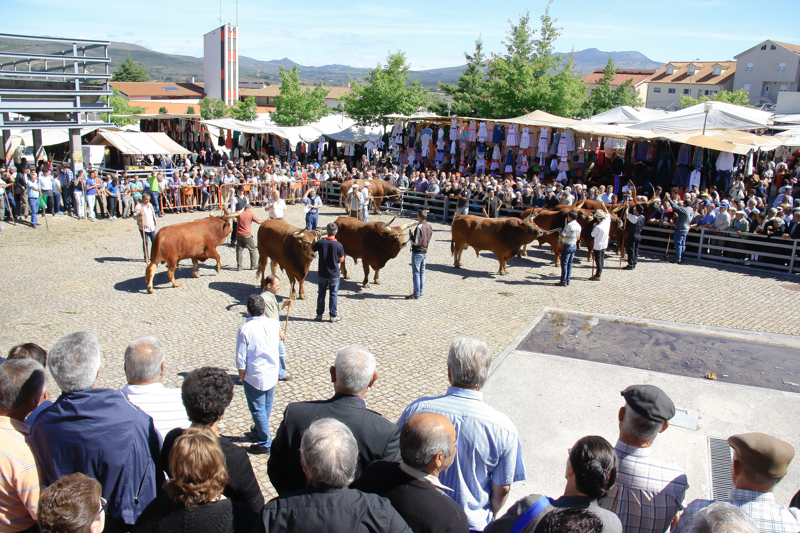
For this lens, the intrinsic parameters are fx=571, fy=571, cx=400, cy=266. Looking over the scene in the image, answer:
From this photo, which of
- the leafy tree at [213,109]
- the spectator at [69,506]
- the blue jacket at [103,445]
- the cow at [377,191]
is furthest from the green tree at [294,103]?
the spectator at [69,506]

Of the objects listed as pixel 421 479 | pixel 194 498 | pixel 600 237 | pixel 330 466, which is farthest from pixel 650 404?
pixel 600 237

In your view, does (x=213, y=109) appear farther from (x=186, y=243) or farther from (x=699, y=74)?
(x=699, y=74)

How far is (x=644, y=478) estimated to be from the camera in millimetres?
3361

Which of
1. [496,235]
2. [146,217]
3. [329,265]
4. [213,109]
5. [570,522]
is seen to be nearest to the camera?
[570,522]

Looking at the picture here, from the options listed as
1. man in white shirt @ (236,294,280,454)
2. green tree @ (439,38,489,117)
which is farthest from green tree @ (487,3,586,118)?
man in white shirt @ (236,294,280,454)

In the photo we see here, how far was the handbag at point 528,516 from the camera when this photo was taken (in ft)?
9.05

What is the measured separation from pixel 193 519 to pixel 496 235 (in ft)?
39.0

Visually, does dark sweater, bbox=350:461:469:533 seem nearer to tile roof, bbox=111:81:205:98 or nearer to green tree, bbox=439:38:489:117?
green tree, bbox=439:38:489:117

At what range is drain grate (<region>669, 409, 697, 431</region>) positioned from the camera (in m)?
6.78

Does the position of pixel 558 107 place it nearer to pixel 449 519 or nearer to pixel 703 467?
pixel 703 467

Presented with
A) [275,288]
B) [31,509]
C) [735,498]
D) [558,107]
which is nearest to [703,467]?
[735,498]

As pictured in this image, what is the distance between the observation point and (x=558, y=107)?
2800cm

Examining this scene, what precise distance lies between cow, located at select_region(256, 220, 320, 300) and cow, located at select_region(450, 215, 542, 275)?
4495mm

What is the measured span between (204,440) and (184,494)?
251mm
